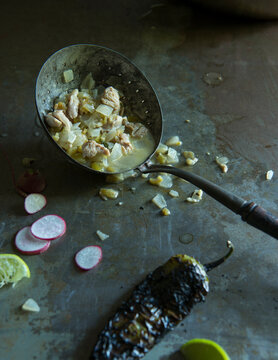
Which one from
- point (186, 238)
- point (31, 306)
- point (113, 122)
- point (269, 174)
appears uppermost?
point (113, 122)

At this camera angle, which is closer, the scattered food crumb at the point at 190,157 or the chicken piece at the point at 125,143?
the chicken piece at the point at 125,143

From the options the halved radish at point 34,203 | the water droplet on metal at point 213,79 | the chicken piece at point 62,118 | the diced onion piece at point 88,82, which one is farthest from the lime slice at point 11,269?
the water droplet on metal at point 213,79

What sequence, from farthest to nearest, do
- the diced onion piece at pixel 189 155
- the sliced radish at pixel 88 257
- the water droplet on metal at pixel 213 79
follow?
1. the water droplet on metal at pixel 213 79
2. the diced onion piece at pixel 189 155
3. the sliced radish at pixel 88 257

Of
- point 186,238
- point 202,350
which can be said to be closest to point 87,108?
point 186,238

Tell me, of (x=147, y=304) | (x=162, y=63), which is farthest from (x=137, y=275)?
(x=162, y=63)

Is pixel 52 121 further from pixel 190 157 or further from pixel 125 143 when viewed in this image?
pixel 190 157

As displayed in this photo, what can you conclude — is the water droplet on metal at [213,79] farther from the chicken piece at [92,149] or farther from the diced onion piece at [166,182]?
the chicken piece at [92,149]

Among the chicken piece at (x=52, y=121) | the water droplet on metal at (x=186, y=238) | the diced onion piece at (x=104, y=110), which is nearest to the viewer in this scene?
the water droplet on metal at (x=186, y=238)
